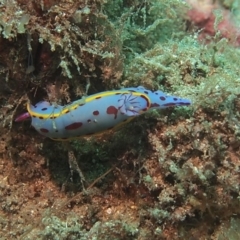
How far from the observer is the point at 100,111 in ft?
8.86

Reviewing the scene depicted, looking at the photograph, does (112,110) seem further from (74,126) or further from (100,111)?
(74,126)

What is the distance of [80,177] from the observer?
3.26 m

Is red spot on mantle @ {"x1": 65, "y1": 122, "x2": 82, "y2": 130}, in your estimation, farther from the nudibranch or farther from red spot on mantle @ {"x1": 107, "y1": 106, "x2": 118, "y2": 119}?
red spot on mantle @ {"x1": 107, "y1": 106, "x2": 118, "y2": 119}

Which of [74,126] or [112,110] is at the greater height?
[112,110]

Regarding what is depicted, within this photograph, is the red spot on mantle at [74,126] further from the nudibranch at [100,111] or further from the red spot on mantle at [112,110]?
the red spot on mantle at [112,110]

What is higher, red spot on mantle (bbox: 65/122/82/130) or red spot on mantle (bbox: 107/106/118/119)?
red spot on mantle (bbox: 107/106/118/119)

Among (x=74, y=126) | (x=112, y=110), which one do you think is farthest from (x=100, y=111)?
(x=74, y=126)

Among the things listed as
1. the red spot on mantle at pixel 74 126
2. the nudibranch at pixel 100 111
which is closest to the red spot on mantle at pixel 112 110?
the nudibranch at pixel 100 111

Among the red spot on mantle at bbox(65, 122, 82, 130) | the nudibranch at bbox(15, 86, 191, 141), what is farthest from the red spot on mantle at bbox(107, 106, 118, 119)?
the red spot on mantle at bbox(65, 122, 82, 130)

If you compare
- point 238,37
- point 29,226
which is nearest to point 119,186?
point 29,226

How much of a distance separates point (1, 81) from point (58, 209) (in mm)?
1274

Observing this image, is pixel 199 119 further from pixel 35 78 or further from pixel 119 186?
pixel 35 78

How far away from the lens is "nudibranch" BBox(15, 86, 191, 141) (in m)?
2.66

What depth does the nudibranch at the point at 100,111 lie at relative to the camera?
8.73 ft
